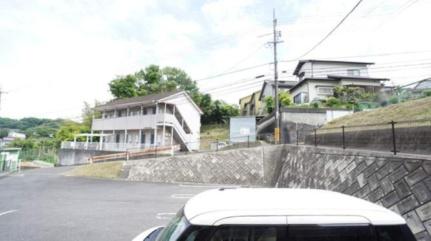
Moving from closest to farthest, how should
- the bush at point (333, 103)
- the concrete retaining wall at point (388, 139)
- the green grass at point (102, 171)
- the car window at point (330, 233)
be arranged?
the car window at point (330, 233) < the concrete retaining wall at point (388, 139) < the green grass at point (102, 171) < the bush at point (333, 103)

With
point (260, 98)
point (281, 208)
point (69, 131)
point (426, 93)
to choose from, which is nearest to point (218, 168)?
point (426, 93)

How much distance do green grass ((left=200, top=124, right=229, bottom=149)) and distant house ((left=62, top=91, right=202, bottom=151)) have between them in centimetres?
159

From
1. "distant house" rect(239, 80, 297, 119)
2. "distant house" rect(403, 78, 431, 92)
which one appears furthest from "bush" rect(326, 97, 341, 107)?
"distant house" rect(239, 80, 297, 119)

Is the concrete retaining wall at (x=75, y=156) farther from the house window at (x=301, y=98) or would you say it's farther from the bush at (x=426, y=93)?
the bush at (x=426, y=93)

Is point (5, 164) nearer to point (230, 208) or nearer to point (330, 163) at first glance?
point (330, 163)

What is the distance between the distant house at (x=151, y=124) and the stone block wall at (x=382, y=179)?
1791cm

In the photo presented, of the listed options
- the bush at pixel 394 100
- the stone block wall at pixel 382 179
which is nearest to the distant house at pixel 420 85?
the bush at pixel 394 100

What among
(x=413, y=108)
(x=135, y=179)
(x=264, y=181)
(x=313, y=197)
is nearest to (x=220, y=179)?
(x=264, y=181)

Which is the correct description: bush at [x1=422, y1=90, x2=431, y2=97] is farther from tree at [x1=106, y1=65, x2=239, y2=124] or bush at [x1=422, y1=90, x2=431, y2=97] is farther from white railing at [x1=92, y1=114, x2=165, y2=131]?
tree at [x1=106, y1=65, x2=239, y2=124]

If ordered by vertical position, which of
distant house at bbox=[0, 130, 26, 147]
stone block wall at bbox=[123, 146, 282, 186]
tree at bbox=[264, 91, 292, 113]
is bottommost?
stone block wall at bbox=[123, 146, 282, 186]

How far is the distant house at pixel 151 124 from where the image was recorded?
25667 millimetres

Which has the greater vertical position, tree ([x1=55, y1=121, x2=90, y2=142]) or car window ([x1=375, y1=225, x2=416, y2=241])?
tree ([x1=55, y1=121, x2=90, y2=142])

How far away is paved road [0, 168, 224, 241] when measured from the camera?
5.51 meters

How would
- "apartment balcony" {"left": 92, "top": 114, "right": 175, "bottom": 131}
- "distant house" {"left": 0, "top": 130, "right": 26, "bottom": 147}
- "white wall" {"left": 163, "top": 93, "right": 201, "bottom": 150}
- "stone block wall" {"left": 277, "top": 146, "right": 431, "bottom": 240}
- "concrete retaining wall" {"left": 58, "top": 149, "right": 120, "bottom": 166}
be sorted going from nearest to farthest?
"stone block wall" {"left": 277, "top": 146, "right": 431, "bottom": 240} < "apartment balcony" {"left": 92, "top": 114, "right": 175, "bottom": 131} < "concrete retaining wall" {"left": 58, "top": 149, "right": 120, "bottom": 166} < "white wall" {"left": 163, "top": 93, "right": 201, "bottom": 150} < "distant house" {"left": 0, "top": 130, "right": 26, "bottom": 147}
